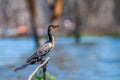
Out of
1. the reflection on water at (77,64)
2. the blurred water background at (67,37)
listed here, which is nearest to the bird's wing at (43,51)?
the reflection on water at (77,64)

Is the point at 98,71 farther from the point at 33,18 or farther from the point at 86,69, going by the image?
the point at 33,18

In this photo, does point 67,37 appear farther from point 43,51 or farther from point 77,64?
point 43,51

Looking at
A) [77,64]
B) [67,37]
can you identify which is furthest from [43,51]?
[67,37]

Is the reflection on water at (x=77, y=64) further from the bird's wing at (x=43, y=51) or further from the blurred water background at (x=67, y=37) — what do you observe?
the bird's wing at (x=43, y=51)

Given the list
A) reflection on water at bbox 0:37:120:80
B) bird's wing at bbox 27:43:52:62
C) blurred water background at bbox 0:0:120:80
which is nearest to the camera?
bird's wing at bbox 27:43:52:62

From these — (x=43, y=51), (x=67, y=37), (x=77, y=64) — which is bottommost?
(x=67, y=37)

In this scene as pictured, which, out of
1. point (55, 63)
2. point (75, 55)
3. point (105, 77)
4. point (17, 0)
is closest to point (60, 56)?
point (75, 55)

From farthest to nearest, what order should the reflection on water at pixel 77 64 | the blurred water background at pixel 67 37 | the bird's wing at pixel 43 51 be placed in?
the blurred water background at pixel 67 37 < the reflection on water at pixel 77 64 < the bird's wing at pixel 43 51

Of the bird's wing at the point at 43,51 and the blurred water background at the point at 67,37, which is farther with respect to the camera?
the blurred water background at the point at 67,37

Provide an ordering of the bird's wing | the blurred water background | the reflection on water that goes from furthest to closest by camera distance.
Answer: the blurred water background
the reflection on water
the bird's wing

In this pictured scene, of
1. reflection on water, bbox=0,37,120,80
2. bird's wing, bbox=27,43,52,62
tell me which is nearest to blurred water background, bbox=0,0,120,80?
reflection on water, bbox=0,37,120,80

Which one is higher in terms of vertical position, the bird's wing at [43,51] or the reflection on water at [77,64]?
the bird's wing at [43,51]

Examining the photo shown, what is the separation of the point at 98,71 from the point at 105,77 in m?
2.48

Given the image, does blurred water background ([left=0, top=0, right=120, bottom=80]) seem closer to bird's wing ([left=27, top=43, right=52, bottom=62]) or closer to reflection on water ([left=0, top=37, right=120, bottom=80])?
reflection on water ([left=0, top=37, right=120, bottom=80])
